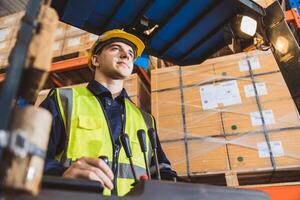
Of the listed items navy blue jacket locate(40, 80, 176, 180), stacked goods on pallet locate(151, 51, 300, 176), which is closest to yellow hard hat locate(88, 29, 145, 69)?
navy blue jacket locate(40, 80, 176, 180)

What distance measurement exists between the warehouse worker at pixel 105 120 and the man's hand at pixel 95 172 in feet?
0.84

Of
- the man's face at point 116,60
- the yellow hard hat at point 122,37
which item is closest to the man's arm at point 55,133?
the man's face at point 116,60

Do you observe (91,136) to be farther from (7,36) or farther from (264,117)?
(7,36)

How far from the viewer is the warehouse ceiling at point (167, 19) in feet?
5.86

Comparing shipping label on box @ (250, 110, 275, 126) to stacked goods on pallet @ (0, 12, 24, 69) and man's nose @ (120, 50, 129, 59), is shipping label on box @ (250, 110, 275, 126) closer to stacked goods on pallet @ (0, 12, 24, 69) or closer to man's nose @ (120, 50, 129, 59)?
man's nose @ (120, 50, 129, 59)

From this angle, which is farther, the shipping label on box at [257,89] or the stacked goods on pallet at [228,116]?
the shipping label on box at [257,89]

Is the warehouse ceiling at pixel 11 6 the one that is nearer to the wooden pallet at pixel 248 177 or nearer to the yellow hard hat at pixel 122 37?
the yellow hard hat at pixel 122 37

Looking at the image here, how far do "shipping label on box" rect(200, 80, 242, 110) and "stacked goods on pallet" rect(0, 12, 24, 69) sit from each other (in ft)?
8.67

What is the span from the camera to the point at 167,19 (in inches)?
75.3

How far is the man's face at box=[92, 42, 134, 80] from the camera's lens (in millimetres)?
1959

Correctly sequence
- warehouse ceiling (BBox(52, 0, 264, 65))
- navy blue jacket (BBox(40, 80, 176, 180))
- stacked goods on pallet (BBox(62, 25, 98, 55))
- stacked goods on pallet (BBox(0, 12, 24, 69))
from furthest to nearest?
stacked goods on pallet (BBox(0, 12, 24, 69)) < stacked goods on pallet (BBox(62, 25, 98, 55)) < warehouse ceiling (BBox(52, 0, 264, 65)) < navy blue jacket (BBox(40, 80, 176, 180))

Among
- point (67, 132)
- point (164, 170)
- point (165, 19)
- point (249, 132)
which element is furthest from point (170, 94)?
point (67, 132)

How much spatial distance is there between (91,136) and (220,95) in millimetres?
2064

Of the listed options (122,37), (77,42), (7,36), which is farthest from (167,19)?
(7,36)
